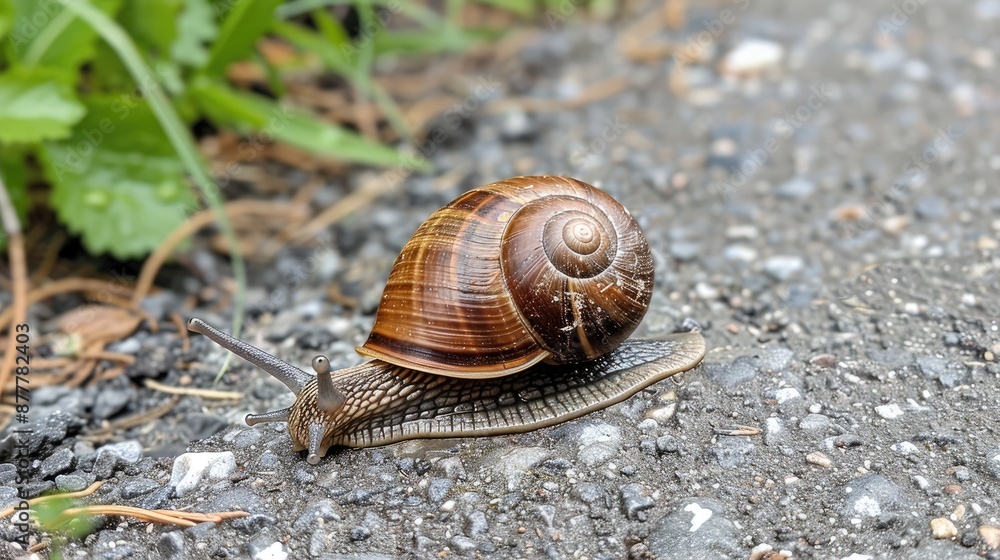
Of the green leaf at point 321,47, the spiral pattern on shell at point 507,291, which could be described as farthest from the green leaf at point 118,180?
the spiral pattern on shell at point 507,291

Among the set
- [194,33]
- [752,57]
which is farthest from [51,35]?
[752,57]

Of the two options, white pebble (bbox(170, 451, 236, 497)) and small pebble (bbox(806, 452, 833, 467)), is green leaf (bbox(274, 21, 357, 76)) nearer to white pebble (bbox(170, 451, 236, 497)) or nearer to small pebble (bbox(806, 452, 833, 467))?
white pebble (bbox(170, 451, 236, 497))

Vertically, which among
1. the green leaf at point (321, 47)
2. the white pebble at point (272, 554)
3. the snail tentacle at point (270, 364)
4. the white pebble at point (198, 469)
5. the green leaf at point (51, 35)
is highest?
the green leaf at point (51, 35)

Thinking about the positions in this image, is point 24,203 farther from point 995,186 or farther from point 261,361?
point 995,186

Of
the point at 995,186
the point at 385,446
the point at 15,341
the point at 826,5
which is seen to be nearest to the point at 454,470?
the point at 385,446

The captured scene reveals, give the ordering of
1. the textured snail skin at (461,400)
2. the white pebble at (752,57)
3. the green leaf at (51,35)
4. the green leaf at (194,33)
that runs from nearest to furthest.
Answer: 1. the textured snail skin at (461,400)
2. the green leaf at (51,35)
3. the green leaf at (194,33)
4. the white pebble at (752,57)

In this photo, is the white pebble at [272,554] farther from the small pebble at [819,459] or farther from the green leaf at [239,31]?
the green leaf at [239,31]

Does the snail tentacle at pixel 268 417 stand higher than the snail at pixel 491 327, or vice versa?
the snail at pixel 491 327
